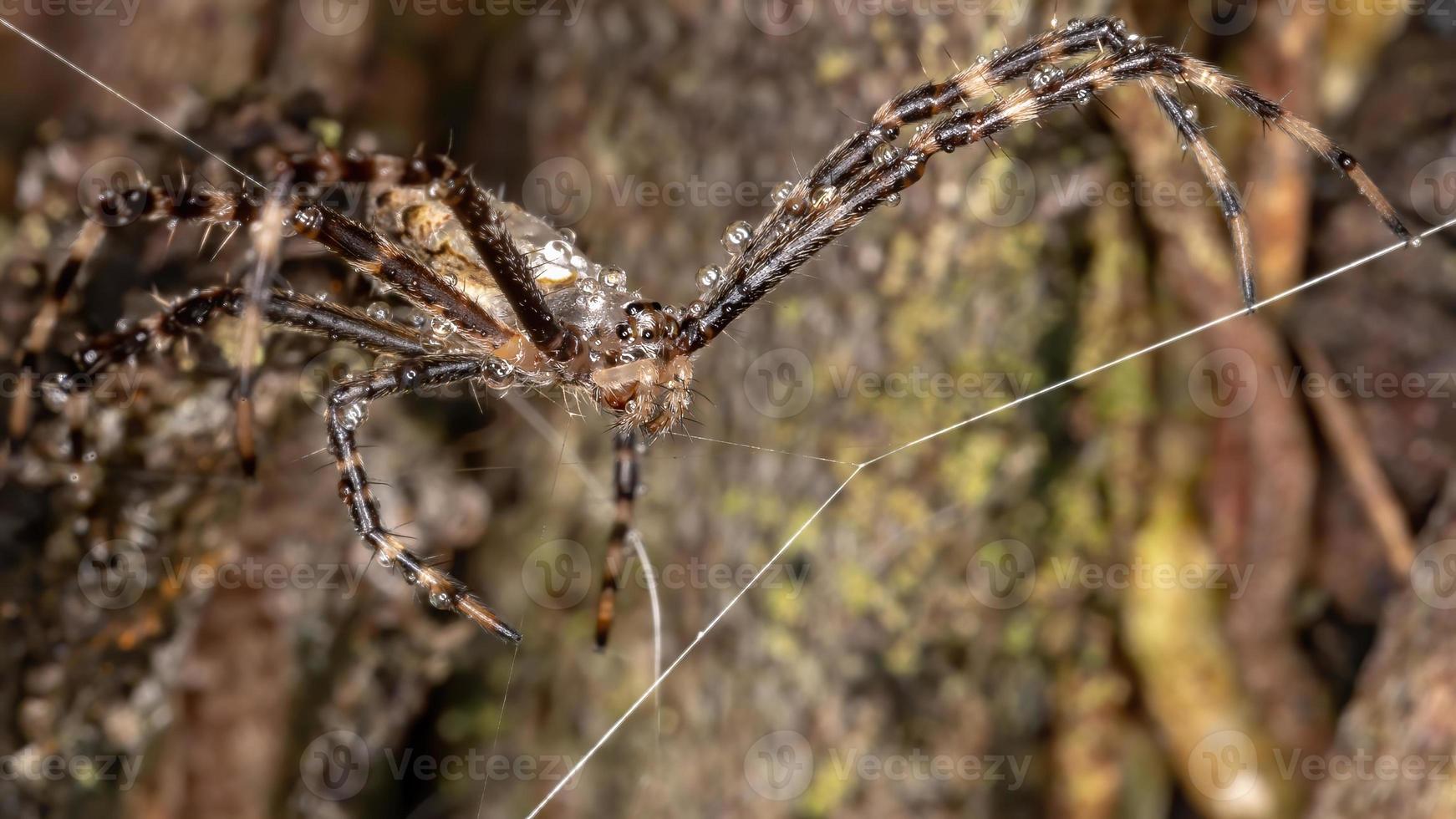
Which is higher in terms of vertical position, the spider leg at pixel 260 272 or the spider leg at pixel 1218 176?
the spider leg at pixel 1218 176

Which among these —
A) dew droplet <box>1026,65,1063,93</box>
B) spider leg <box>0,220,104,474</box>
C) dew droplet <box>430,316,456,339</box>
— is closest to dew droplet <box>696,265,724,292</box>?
dew droplet <box>430,316,456,339</box>

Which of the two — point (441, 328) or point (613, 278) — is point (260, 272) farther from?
point (613, 278)

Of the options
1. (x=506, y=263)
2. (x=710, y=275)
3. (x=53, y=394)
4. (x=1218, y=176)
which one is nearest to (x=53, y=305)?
(x=53, y=394)

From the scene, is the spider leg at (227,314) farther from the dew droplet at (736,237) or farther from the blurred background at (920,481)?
the dew droplet at (736,237)

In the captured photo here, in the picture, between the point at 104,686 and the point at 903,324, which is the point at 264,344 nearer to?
the point at 104,686

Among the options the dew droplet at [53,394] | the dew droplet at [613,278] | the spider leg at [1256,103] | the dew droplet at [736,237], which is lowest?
the dew droplet at [53,394]

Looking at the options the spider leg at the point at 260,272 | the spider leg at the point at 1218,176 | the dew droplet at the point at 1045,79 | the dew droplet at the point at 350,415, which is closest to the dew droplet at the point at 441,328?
the dew droplet at the point at 350,415

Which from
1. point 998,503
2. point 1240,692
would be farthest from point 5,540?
point 1240,692
